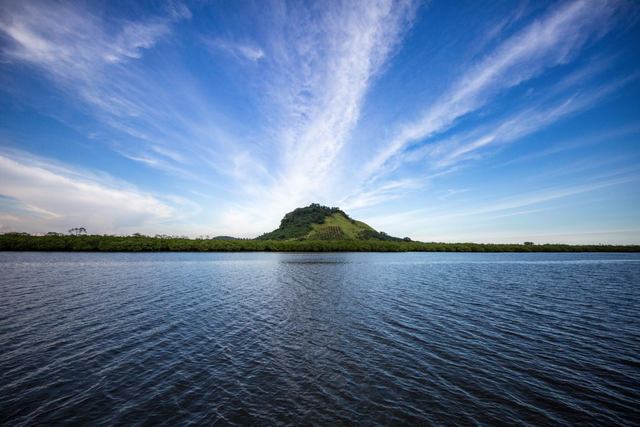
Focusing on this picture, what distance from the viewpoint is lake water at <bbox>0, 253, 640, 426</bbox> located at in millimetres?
10914

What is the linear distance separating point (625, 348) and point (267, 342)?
83.2 ft

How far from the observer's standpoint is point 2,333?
1927 centimetres

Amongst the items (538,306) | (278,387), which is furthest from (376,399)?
(538,306)

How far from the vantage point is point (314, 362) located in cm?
1558

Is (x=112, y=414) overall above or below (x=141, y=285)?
below

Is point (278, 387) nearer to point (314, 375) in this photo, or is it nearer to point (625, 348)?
point (314, 375)

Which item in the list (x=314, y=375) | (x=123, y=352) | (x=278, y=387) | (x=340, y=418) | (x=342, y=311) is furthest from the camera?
(x=342, y=311)

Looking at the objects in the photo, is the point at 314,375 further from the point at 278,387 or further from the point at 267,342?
the point at 267,342

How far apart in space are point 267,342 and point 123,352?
29.9 feet

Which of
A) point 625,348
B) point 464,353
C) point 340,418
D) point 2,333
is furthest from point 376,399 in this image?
point 2,333

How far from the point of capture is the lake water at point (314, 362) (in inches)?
430

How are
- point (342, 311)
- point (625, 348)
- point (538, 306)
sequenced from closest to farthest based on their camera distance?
point (625, 348) → point (342, 311) → point (538, 306)

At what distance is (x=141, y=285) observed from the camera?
41375 millimetres

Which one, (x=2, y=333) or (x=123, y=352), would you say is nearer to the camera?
(x=123, y=352)
